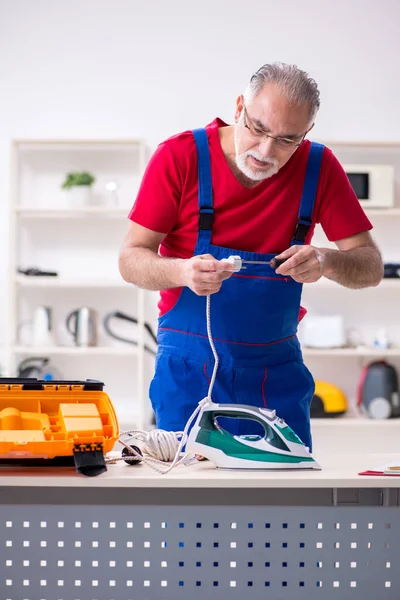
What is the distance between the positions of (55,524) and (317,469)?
507 mm

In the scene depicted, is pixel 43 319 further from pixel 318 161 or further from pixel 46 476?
pixel 46 476

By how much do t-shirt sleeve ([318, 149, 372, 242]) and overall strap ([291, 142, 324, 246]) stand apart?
3 cm

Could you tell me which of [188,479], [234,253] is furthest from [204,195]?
[188,479]

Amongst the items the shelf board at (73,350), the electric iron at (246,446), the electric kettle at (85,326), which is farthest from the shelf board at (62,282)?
the electric iron at (246,446)

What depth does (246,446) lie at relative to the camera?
5.06 ft

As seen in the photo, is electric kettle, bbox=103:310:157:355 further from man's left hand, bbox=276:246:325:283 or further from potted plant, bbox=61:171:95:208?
man's left hand, bbox=276:246:325:283

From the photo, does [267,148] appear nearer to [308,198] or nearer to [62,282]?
[308,198]

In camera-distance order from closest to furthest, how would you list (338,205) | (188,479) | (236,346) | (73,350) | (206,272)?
1. (188,479)
2. (206,272)
3. (236,346)
4. (338,205)
5. (73,350)

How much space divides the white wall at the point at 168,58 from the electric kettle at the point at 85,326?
1.90ft

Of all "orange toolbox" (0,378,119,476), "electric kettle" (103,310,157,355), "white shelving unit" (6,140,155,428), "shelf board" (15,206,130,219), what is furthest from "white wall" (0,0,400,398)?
"orange toolbox" (0,378,119,476)

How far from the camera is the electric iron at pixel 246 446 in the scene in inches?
60.1

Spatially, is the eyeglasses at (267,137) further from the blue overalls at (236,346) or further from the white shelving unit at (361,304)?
the white shelving unit at (361,304)

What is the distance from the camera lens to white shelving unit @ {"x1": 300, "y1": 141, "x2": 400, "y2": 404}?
16.5 ft

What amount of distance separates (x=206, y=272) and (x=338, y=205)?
0.53 meters
